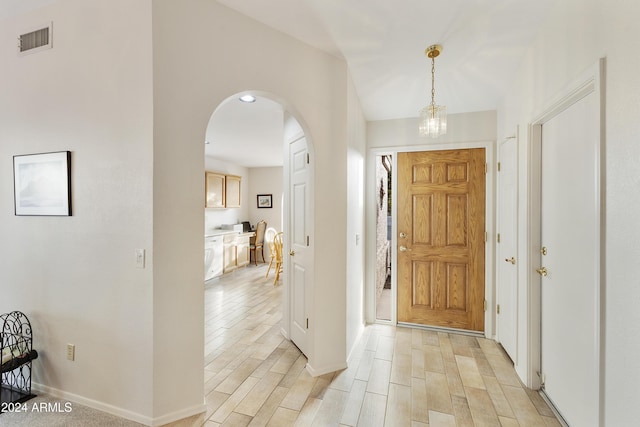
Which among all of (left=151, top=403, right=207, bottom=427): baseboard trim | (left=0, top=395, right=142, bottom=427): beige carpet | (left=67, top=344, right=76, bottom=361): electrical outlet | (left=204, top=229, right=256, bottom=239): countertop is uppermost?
(left=204, top=229, right=256, bottom=239): countertop

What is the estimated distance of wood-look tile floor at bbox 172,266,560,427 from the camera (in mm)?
1785

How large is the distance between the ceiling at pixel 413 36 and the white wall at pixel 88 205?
0.48 meters

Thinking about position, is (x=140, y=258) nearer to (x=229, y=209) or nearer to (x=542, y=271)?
(x=542, y=271)

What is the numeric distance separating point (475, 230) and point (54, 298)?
12.3 feet

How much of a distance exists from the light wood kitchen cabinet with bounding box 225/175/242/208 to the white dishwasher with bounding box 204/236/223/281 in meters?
1.14

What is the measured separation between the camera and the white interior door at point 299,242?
2.48 meters

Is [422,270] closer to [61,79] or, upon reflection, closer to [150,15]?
[150,15]

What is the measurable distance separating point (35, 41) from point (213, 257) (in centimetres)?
384

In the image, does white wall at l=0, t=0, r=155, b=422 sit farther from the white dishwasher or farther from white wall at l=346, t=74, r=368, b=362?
the white dishwasher

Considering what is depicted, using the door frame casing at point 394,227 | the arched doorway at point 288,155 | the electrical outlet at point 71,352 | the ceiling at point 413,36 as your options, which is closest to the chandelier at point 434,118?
the ceiling at point 413,36

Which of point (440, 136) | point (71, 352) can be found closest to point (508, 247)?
point (440, 136)

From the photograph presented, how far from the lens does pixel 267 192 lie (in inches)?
287

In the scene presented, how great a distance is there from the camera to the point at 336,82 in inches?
92.4

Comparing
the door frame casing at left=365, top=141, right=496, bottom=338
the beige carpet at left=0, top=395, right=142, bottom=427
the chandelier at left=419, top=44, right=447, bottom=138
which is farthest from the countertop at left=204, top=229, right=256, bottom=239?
the chandelier at left=419, top=44, right=447, bottom=138
